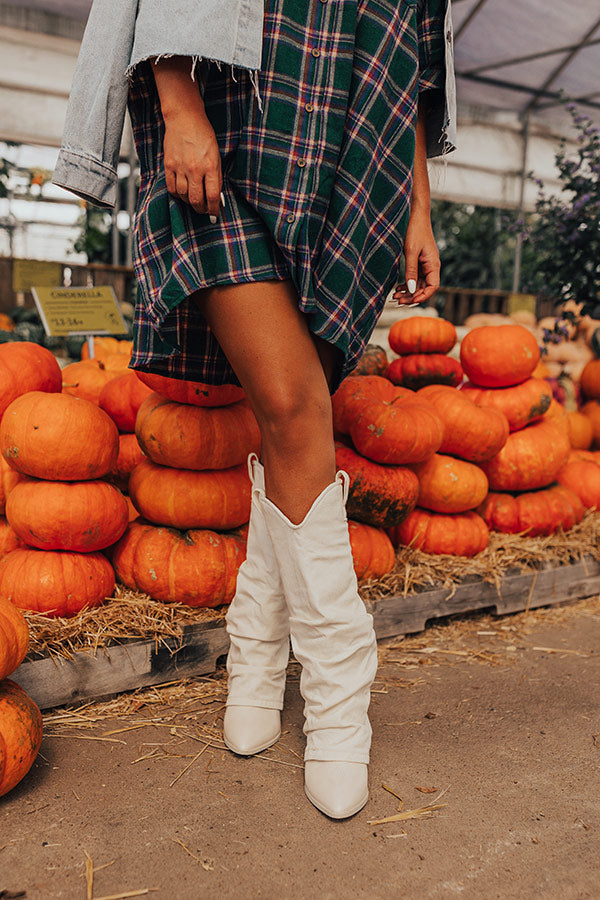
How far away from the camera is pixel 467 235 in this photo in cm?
877

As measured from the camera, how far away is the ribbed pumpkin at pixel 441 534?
8.38ft

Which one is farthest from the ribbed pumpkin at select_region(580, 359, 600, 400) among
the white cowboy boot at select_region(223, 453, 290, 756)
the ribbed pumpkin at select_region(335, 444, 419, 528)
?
the white cowboy boot at select_region(223, 453, 290, 756)

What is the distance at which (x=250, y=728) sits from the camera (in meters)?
1.60

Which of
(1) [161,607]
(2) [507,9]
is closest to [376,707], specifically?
(1) [161,607]

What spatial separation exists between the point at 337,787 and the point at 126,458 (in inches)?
51.7

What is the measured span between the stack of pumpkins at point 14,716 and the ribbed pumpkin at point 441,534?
4.76 feet

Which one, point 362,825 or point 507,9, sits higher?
point 507,9

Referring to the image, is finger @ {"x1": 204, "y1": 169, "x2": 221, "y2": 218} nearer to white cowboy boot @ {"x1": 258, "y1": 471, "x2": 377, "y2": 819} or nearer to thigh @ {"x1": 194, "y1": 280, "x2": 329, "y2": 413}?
thigh @ {"x1": 194, "y1": 280, "x2": 329, "y2": 413}

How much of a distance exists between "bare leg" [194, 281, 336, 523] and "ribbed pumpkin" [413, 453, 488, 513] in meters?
1.14

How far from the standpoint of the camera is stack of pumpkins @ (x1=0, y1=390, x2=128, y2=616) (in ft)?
6.02

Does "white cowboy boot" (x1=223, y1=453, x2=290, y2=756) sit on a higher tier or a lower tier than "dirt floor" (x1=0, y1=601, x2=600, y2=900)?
higher

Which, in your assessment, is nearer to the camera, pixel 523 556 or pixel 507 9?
pixel 523 556

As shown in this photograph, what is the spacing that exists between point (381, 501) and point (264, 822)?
1135 mm

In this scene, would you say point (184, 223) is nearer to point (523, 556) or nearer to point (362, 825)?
point (362, 825)
